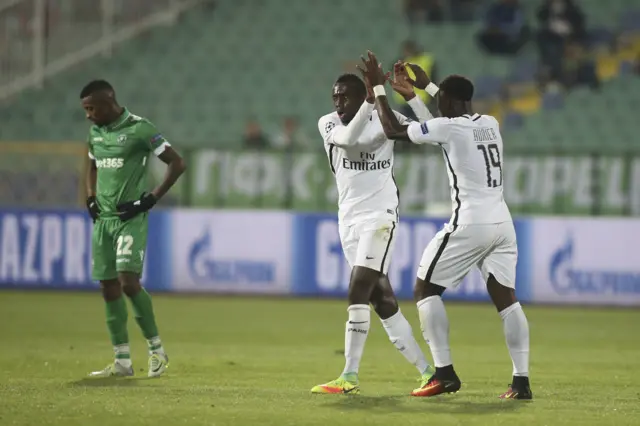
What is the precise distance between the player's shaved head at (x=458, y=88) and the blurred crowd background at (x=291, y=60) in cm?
1186

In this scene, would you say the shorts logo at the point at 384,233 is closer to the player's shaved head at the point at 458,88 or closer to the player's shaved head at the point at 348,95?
the player's shaved head at the point at 348,95

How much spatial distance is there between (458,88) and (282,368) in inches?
134

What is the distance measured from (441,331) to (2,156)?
39.4ft

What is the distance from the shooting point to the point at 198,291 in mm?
18625

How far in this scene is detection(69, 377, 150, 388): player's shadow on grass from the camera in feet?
30.7

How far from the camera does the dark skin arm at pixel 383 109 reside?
8.72m

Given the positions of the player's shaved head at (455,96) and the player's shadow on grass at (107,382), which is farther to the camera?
the player's shadow on grass at (107,382)

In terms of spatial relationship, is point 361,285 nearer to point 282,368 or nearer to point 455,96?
point 455,96

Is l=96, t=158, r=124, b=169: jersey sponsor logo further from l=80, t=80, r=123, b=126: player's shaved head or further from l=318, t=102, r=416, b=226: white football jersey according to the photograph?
l=318, t=102, r=416, b=226: white football jersey

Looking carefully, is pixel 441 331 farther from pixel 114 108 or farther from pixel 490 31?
pixel 490 31

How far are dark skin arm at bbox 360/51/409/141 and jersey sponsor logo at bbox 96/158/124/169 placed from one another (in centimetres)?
257

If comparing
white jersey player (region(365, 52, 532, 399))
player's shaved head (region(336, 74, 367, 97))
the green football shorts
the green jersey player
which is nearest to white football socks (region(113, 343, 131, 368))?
the green jersey player

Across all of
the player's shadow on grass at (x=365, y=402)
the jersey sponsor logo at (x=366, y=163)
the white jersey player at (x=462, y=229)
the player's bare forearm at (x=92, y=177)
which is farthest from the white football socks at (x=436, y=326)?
the player's bare forearm at (x=92, y=177)

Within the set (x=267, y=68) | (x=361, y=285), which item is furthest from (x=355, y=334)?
(x=267, y=68)
